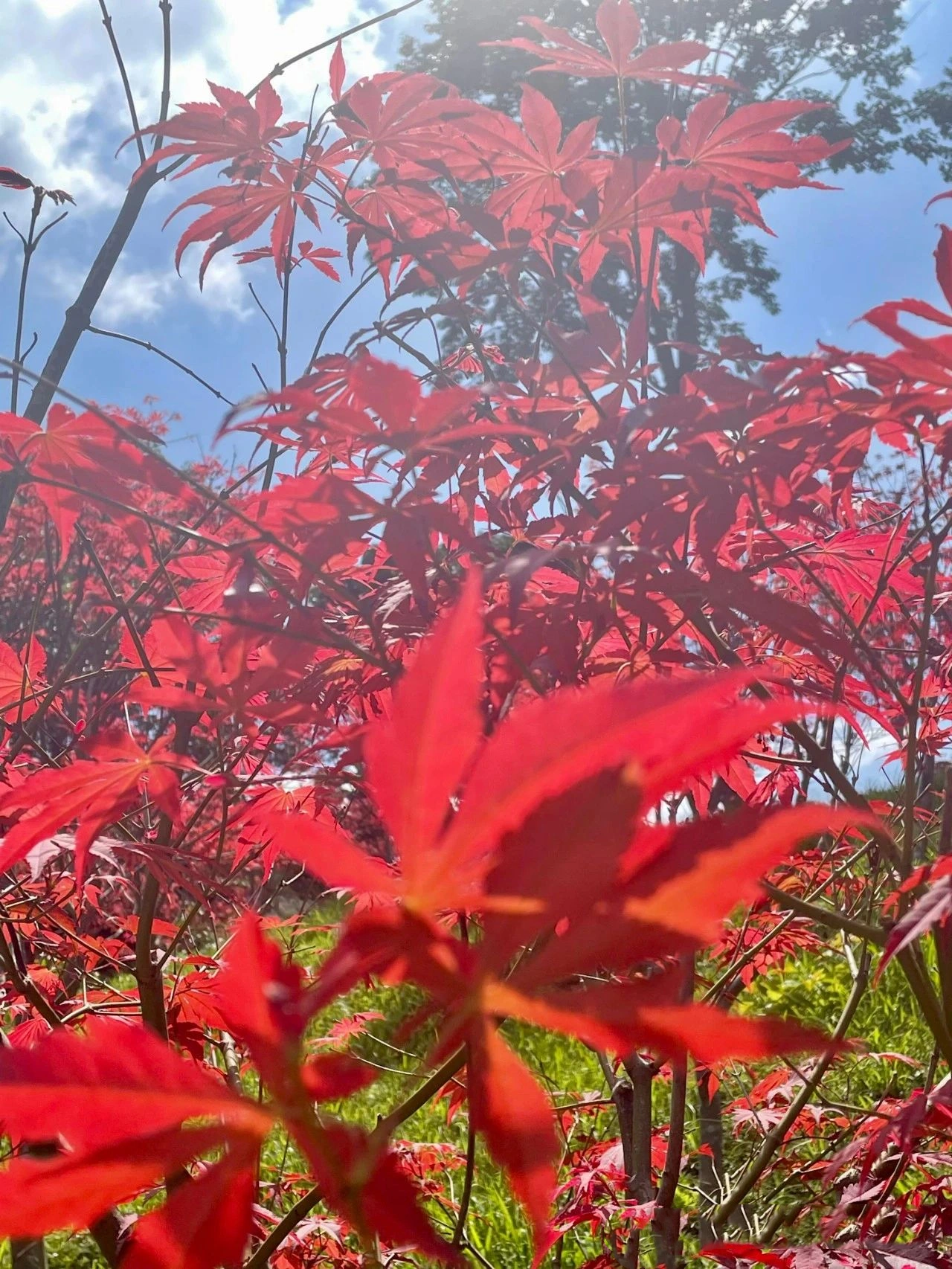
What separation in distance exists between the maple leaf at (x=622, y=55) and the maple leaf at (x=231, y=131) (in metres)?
0.34

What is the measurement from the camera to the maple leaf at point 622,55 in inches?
51.3

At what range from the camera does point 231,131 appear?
1.35m

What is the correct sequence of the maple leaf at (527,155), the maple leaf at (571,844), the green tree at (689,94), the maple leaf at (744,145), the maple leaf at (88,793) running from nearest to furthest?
the maple leaf at (571,844), the maple leaf at (88,793), the maple leaf at (744,145), the maple leaf at (527,155), the green tree at (689,94)

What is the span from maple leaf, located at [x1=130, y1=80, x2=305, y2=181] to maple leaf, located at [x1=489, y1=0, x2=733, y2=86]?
1.12 ft

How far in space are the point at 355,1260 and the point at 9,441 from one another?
1.42 m

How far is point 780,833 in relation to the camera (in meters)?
0.32

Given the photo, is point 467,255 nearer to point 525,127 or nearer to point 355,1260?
point 525,127

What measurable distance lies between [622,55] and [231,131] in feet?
1.86

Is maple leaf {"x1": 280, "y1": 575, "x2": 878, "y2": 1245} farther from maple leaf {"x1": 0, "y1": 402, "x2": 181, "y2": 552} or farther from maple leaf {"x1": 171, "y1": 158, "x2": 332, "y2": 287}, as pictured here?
maple leaf {"x1": 171, "y1": 158, "x2": 332, "y2": 287}

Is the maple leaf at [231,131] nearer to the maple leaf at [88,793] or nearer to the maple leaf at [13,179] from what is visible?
the maple leaf at [13,179]

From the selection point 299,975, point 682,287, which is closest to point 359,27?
point 299,975

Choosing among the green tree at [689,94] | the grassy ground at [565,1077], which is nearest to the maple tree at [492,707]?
the grassy ground at [565,1077]

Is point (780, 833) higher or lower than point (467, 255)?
lower

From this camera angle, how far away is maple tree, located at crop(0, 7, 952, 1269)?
333 millimetres
